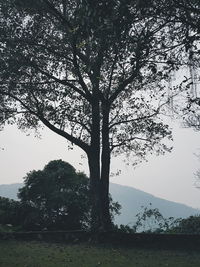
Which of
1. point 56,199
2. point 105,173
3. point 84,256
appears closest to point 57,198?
point 56,199

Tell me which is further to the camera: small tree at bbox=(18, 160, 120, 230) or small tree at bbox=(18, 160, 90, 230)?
small tree at bbox=(18, 160, 90, 230)

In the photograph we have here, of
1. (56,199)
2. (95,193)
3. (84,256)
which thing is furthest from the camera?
(56,199)

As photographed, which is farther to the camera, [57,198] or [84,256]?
[57,198]

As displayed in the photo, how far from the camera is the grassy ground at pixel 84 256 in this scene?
12.2 m

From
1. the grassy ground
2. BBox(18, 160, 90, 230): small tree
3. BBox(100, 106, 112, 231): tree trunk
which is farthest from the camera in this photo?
BBox(18, 160, 90, 230): small tree

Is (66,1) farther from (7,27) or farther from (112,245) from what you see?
(112,245)

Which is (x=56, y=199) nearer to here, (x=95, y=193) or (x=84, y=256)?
(x=95, y=193)

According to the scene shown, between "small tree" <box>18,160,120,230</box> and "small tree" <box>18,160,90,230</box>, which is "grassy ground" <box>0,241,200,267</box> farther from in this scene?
"small tree" <box>18,160,90,230</box>

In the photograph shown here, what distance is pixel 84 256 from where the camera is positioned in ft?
45.4

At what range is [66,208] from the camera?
24.5m

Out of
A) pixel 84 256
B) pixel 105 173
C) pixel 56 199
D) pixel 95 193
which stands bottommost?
pixel 84 256

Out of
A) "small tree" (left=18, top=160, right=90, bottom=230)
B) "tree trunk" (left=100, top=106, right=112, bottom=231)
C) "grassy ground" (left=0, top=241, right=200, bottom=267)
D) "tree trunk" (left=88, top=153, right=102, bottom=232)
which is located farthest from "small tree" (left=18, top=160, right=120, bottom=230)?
"grassy ground" (left=0, top=241, right=200, bottom=267)

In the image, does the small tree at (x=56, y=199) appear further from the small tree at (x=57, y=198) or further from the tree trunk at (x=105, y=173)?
the tree trunk at (x=105, y=173)

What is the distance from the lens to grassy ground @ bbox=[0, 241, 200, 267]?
12177 mm
